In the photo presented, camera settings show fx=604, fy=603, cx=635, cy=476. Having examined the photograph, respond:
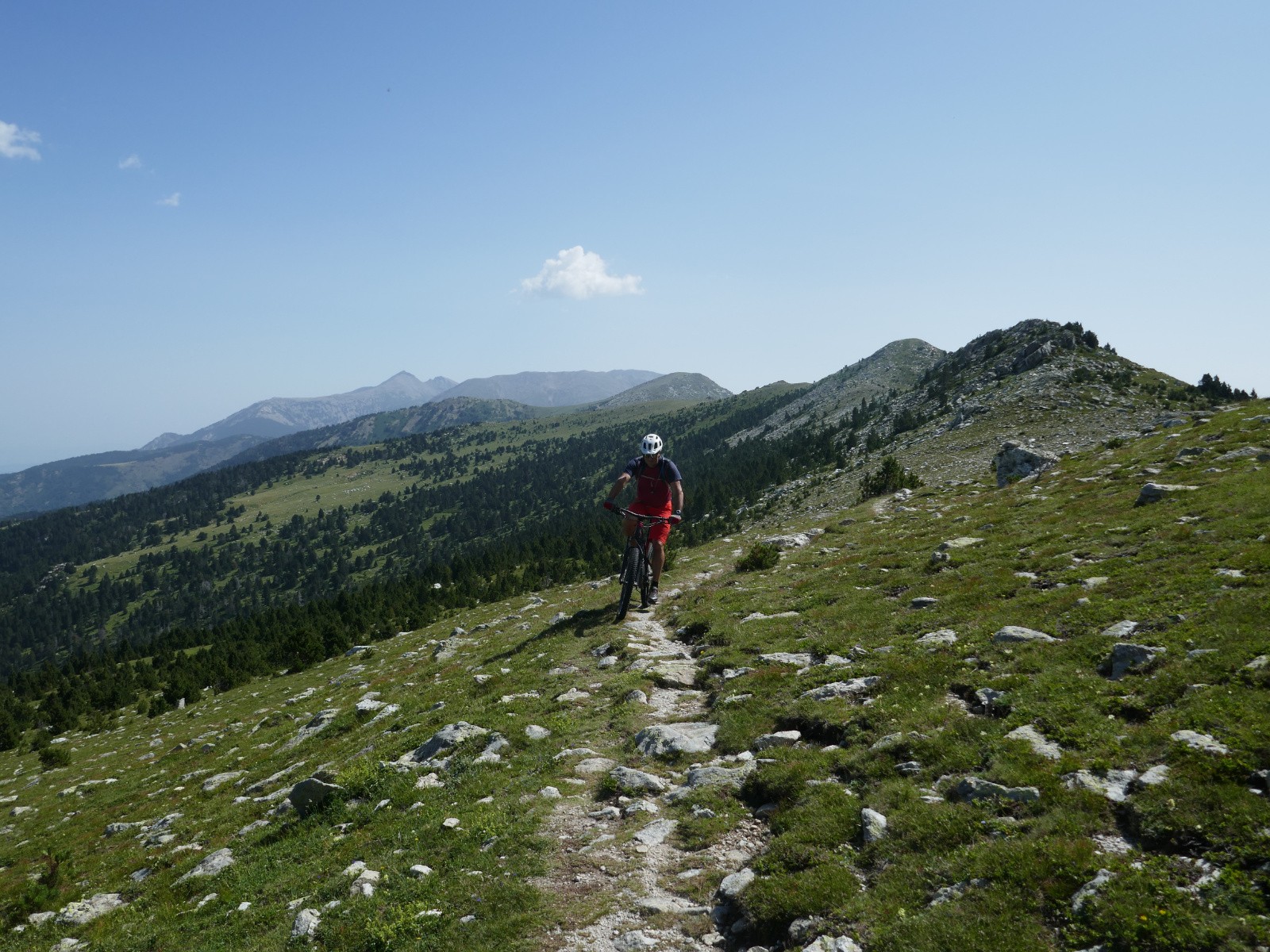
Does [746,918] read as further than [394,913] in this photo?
No

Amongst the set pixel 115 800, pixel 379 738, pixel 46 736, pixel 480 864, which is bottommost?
pixel 46 736

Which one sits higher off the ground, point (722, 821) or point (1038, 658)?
point (1038, 658)

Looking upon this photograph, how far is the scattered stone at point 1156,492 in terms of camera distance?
19688 millimetres

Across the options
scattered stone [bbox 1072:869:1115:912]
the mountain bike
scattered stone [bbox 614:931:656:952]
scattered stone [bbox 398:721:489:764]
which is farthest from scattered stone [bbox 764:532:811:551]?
scattered stone [bbox 1072:869:1115:912]

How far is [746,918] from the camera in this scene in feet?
21.7

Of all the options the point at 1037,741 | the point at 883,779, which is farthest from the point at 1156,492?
the point at 883,779

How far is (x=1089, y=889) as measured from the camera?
18.1ft

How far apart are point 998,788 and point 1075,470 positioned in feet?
101

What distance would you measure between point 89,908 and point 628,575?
14197mm

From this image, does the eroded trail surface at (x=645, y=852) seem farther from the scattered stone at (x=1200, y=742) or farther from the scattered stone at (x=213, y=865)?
the scattered stone at (x=213, y=865)

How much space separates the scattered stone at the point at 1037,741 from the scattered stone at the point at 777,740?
320 centimetres

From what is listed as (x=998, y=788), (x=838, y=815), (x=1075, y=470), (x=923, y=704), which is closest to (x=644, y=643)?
(x=923, y=704)

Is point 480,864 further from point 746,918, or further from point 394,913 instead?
point 746,918

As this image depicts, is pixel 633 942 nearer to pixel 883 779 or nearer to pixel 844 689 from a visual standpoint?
pixel 883 779
